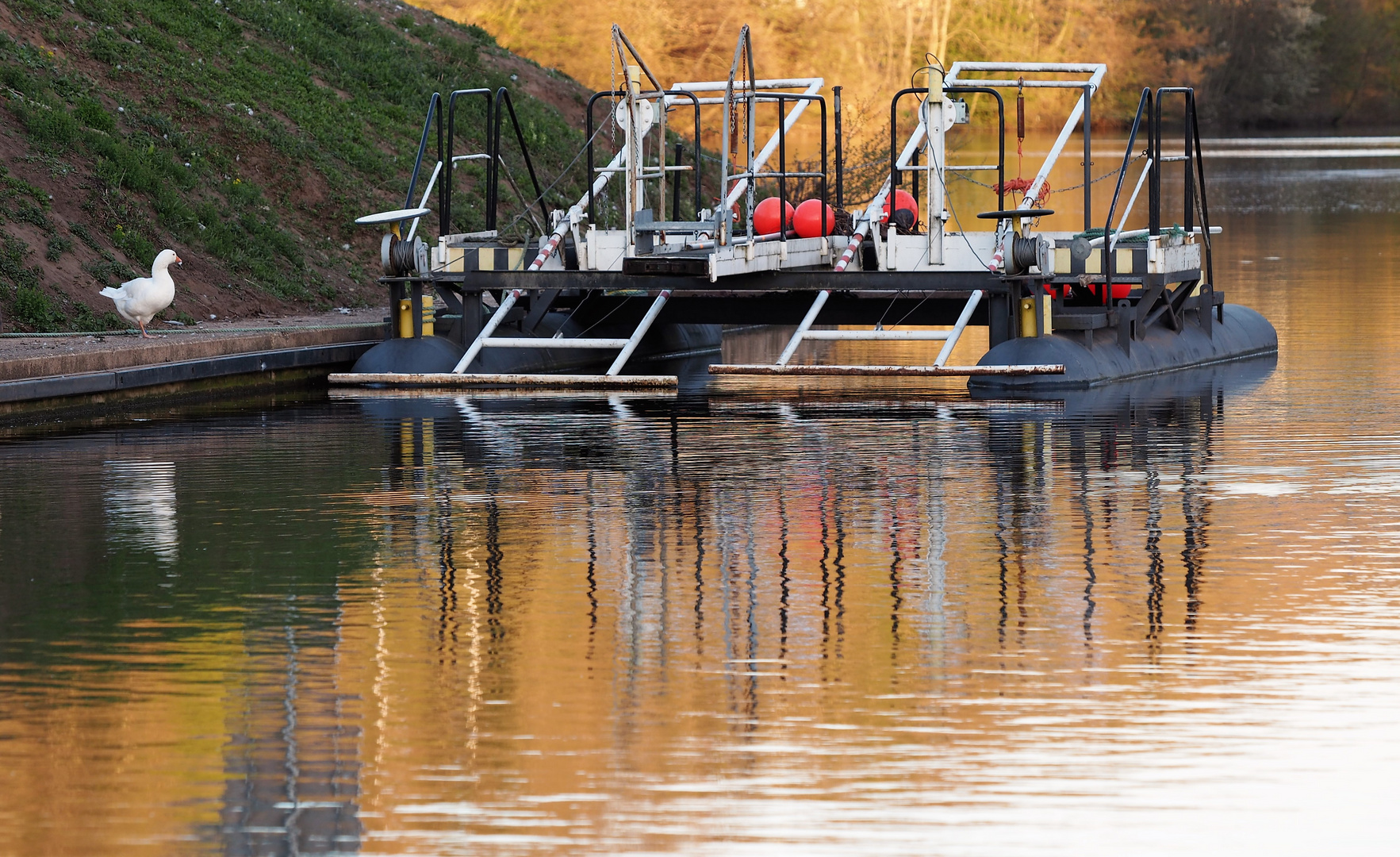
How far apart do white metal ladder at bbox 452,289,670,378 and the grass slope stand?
4.04 meters

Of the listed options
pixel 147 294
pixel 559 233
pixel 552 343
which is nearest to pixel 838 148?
pixel 559 233

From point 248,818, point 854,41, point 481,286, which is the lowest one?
point 248,818

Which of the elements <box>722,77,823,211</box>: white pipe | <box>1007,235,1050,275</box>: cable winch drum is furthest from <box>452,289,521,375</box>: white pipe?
<box>1007,235,1050,275</box>: cable winch drum

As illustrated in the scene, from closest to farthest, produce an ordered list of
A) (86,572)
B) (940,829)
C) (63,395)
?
(940,829) < (86,572) < (63,395)

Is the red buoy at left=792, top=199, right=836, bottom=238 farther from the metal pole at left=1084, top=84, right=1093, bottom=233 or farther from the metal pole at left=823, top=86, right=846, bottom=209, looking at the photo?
the metal pole at left=1084, top=84, right=1093, bottom=233

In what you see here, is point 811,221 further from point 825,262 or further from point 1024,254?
point 1024,254

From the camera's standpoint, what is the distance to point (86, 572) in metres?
12.3

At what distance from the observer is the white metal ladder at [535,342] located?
22.1 metres

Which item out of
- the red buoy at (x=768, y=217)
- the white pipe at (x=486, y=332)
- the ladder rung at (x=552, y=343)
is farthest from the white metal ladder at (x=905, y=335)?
the white pipe at (x=486, y=332)

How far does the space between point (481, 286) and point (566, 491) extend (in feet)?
26.9

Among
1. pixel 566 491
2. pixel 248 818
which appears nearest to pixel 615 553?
pixel 566 491

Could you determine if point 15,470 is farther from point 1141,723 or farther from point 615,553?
point 1141,723

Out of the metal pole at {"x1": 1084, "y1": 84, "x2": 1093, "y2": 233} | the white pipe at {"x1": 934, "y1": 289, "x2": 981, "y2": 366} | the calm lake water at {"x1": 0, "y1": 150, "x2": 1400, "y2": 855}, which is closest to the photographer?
the calm lake water at {"x1": 0, "y1": 150, "x2": 1400, "y2": 855}

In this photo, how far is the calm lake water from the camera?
7.78 meters
